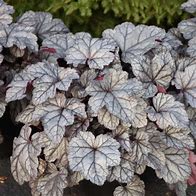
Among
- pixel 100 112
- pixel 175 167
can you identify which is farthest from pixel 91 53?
pixel 175 167

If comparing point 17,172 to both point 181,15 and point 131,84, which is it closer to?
point 131,84

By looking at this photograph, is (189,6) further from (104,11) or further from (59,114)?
(59,114)

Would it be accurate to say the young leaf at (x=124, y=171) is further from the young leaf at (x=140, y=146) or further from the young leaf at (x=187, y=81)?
the young leaf at (x=187, y=81)

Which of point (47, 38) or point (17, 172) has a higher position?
point (47, 38)

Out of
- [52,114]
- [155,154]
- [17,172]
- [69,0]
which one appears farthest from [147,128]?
[69,0]

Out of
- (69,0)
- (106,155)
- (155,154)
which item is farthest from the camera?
(69,0)
